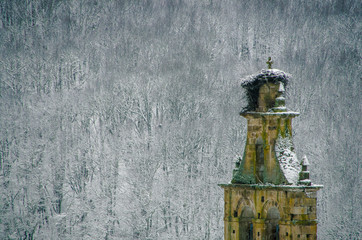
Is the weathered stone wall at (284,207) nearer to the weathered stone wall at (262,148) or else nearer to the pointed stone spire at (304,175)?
the pointed stone spire at (304,175)

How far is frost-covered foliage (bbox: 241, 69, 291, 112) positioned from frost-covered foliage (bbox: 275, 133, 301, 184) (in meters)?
0.94

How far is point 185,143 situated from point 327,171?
36.4 feet

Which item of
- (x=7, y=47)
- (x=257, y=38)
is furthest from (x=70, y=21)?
(x=257, y=38)

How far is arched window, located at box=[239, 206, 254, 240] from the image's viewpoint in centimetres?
1399

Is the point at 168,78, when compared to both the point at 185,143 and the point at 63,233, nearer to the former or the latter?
the point at 185,143

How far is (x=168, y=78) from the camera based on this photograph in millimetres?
60438

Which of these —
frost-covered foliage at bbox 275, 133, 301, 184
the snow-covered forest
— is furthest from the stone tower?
the snow-covered forest

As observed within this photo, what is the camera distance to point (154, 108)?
58.3 m

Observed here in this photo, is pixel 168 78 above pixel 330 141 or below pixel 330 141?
above

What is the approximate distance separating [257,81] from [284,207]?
258 centimetres

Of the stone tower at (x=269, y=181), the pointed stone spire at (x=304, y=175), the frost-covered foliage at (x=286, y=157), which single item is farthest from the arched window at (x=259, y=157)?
the pointed stone spire at (x=304, y=175)

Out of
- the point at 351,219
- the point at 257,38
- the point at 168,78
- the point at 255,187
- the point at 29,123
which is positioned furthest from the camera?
the point at 257,38

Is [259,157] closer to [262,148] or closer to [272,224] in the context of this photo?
[262,148]

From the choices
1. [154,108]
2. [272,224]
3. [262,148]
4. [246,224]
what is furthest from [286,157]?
[154,108]
